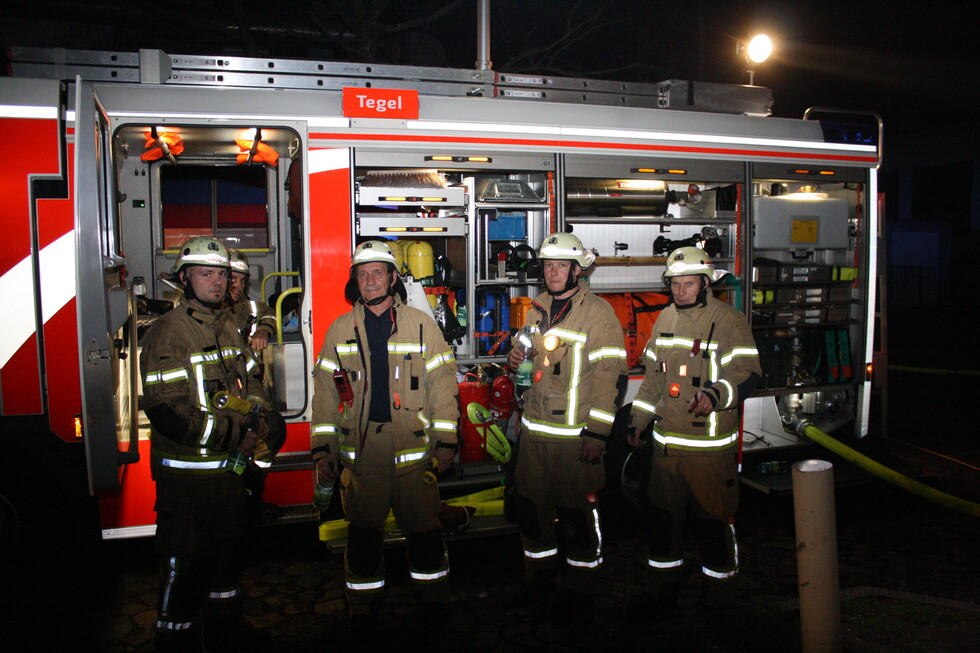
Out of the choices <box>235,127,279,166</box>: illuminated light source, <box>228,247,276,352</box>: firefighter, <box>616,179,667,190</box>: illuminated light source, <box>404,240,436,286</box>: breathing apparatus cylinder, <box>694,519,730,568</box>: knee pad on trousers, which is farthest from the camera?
<box>616,179,667,190</box>: illuminated light source

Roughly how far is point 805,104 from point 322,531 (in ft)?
69.5

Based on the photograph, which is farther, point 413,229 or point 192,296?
point 413,229

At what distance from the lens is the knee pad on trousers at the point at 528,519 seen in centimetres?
399

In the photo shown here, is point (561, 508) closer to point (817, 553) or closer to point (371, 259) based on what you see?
point (817, 553)

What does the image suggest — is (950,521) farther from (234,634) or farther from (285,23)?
→ (285,23)

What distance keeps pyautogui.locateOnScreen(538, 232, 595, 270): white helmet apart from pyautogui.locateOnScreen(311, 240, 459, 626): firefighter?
98 cm

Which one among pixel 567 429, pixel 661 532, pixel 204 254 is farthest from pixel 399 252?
pixel 661 532

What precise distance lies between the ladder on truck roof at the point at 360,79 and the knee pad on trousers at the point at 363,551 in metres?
2.87

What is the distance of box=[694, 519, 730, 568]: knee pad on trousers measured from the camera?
3.77m

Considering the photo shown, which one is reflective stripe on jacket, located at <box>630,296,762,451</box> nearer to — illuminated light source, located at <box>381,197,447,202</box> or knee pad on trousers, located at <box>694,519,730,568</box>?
knee pad on trousers, located at <box>694,519,730,568</box>

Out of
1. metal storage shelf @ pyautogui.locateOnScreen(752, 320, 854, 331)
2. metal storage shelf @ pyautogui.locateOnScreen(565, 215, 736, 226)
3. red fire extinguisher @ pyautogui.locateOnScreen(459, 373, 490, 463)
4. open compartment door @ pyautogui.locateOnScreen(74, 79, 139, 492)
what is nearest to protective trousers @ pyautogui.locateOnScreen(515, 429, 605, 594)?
red fire extinguisher @ pyautogui.locateOnScreen(459, 373, 490, 463)

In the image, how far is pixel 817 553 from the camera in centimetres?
269

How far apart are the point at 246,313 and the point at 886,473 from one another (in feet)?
17.0

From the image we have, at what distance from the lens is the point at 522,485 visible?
404cm
